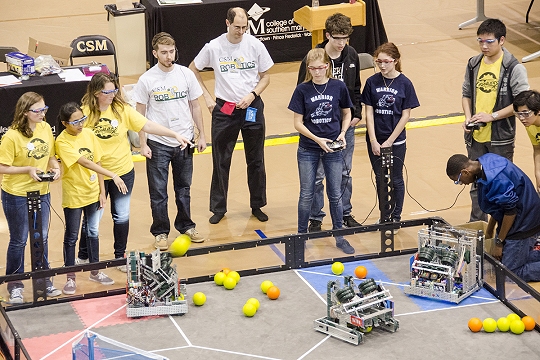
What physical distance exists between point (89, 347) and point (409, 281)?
2.48 meters

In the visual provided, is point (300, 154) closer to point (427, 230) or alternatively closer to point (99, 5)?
point (427, 230)

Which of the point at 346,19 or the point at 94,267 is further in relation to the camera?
the point at 346,19

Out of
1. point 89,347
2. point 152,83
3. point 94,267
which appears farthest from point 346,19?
point 89,347

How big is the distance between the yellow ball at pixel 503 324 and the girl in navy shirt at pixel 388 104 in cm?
175

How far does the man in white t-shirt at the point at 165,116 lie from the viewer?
731 cm

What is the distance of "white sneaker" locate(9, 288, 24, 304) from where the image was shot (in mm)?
6125

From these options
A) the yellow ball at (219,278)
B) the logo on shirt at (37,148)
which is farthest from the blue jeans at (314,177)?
the logo on shirt at (37,148)

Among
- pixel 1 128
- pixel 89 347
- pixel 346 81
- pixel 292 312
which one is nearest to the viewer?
pixel 89 347

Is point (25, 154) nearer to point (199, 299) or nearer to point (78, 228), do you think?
point (78, 228)

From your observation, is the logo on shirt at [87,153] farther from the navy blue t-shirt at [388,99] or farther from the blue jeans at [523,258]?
the blue jeans at [523,258]

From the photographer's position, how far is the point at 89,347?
4883 mm

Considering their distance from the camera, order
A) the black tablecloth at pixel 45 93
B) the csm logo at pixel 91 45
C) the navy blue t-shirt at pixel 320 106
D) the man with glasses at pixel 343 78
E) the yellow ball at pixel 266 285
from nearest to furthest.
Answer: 1. the yellow ball at pixel 266 285
2. the navy blue t-shirt at pixel 320 106
3. the man with glasses at pixel 343 78
4. the black tablecloth at pixel 45 93
5. the csm logo at pixel 91 45

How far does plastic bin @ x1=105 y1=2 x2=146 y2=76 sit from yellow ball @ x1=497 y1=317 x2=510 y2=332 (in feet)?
22.8

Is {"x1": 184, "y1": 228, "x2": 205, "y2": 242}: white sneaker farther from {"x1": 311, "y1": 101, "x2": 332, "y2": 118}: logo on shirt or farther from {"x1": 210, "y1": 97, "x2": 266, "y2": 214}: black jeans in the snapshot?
{"x1": 311, "y1": 101, "x2": 332, "y2": 118}: logo on shirt
